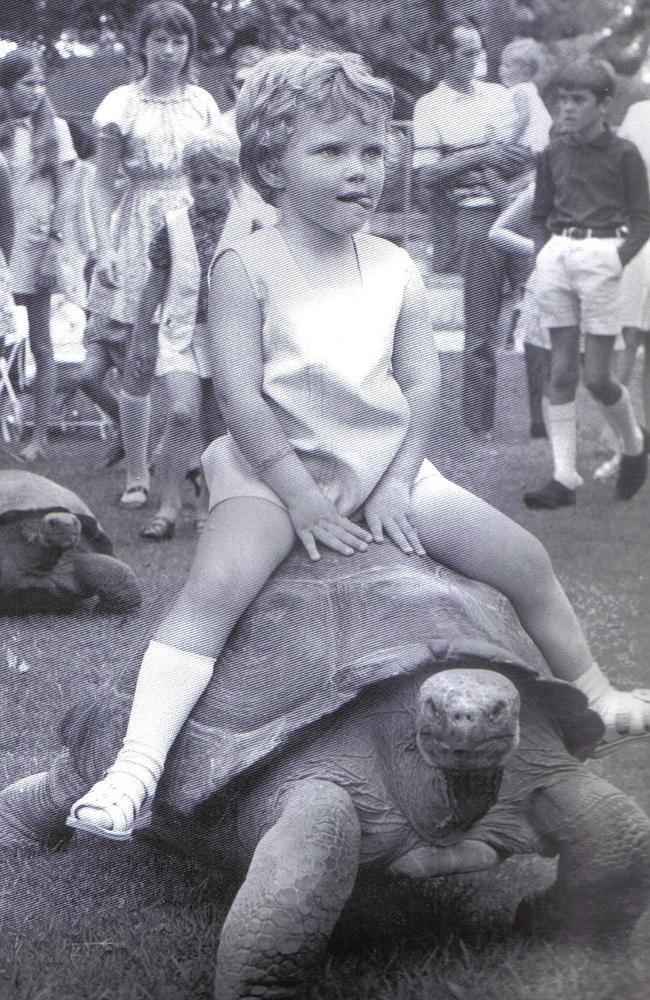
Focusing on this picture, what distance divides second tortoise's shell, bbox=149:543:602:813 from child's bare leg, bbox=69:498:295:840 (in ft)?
0.09

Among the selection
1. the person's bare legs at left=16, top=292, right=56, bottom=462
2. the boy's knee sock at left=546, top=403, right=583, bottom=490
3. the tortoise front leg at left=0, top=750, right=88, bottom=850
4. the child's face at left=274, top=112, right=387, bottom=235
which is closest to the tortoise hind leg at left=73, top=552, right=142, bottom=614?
the person's bare legs at left=16, top=292, right=56, bottom=462

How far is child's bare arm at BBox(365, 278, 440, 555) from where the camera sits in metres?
1.54

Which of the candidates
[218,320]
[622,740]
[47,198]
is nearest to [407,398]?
[218,320]

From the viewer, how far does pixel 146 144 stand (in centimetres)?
159

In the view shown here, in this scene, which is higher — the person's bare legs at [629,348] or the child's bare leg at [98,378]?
the person's bare legs at [629,348]

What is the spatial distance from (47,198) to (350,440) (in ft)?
2.81

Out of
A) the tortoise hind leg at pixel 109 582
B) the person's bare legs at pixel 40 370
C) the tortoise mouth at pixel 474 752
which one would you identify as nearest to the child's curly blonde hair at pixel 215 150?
the tortoise mouth at pixel 474 752

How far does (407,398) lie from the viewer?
1.57 meters

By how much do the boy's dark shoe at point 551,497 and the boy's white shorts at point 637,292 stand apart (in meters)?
0.29

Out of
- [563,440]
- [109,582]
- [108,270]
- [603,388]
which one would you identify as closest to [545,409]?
[563,440]

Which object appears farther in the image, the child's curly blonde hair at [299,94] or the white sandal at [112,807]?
the white sandal at [112,807]

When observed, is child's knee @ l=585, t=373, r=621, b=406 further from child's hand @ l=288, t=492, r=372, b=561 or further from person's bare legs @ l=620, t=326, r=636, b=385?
child's hand @ l=288, t=492, r=372, b=561

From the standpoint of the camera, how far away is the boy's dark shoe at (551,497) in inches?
77.0

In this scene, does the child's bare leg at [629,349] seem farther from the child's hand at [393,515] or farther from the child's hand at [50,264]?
the child's hand at [50,264]
